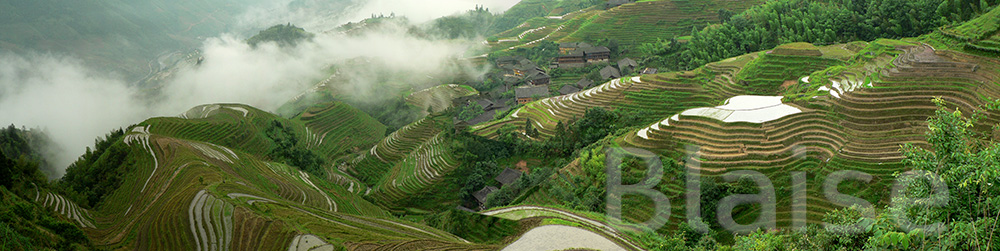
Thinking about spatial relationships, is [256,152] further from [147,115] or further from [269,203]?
[147,115]

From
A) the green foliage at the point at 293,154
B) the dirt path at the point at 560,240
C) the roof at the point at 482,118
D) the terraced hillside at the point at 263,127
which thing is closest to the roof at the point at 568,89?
the roof at the point at 482,118

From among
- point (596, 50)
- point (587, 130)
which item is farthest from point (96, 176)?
point (596, 50)

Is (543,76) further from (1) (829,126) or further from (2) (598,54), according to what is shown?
(1) (829,126)

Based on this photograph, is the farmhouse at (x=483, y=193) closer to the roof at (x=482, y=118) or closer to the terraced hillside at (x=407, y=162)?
the terraced hillside at (x=407, y=162)

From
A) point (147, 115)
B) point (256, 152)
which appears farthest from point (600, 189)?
point (147, 115)

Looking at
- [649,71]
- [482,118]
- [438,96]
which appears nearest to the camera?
[482,118]

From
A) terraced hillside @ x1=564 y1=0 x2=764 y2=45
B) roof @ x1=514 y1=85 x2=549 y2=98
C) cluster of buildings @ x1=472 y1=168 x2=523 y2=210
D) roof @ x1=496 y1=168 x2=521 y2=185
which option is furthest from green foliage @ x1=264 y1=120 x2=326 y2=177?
terraced hillside @ x1=564 y1=0 x2=764 y2=45

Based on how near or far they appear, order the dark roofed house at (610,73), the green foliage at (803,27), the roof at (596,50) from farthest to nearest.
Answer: the roof at (596,50)
the dark roofed house at (610,73)
the green foliage at (803,27)

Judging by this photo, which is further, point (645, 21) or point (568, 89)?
point (645, 21)
